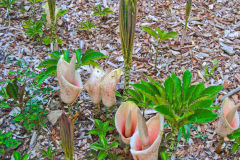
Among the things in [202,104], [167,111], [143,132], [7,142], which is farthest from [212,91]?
[7,142]

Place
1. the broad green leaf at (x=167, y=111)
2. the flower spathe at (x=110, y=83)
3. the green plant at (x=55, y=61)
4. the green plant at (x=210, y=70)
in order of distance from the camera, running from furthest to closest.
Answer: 1. the green plant at (x=210, y=70)
2. the green plant at (x=55, y=61)
3. the flower spathe at (x=110, y=83)
4. the broad green leaf at (x=167, y=111)

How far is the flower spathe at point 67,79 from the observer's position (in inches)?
72.5

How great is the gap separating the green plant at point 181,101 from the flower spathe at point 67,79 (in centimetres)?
51

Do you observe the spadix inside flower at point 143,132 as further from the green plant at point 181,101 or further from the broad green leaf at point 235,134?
the broad green leaf at point 235,134

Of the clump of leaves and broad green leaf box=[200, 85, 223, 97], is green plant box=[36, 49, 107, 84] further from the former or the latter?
broad green leaf box=[200, 85, 223, 97]

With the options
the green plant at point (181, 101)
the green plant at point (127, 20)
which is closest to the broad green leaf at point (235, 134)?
the green plant at point (181, 101)

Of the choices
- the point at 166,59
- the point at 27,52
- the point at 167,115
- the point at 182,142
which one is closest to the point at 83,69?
the point at 27,52

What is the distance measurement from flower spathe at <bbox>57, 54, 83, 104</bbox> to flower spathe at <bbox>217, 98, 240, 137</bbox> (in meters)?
1.00

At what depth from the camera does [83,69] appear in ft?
9.27

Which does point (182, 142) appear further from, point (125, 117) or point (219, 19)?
point (219, 19)

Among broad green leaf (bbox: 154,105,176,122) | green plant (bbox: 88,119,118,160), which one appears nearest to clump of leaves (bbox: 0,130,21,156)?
green plant (bbox: 88,119,118,160)

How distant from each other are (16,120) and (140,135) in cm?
112

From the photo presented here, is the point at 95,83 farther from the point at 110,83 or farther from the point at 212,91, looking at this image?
the point at 212,91

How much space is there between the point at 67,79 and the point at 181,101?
832 mm
